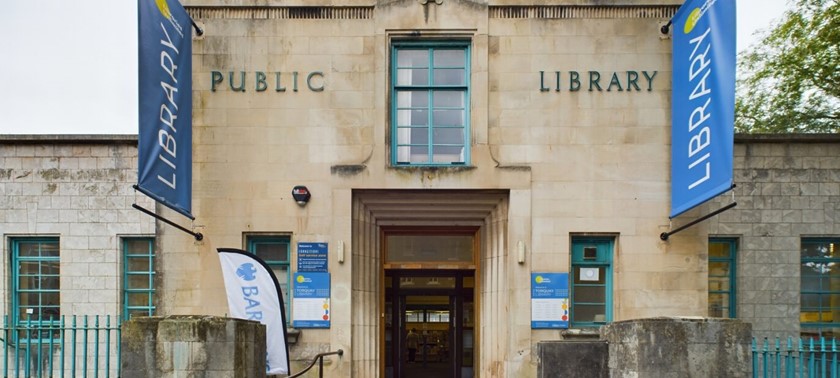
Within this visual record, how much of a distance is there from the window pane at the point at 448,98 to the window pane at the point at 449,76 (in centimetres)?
19

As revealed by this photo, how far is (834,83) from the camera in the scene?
797 inches

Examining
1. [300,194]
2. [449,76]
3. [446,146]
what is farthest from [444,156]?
[300,194]

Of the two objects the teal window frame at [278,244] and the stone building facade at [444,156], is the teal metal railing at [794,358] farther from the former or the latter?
the teal window frame at [278,244]

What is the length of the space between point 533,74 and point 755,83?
1472cm

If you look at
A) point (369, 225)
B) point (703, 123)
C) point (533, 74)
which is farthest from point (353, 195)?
point (703, 123)

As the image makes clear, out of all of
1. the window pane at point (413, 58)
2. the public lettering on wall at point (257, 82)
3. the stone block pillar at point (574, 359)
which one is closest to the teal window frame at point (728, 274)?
the stone block pillar at point (574, 359)

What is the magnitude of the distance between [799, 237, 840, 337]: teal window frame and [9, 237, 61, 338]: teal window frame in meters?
14.9

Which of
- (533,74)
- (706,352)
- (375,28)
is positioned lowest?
(706,352)

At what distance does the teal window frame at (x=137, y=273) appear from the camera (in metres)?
13.4

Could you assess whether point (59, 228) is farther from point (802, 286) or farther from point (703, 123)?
point (802, 286)

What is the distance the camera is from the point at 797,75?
20859 millimetres

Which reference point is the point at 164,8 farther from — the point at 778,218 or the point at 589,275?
the point at 778,218

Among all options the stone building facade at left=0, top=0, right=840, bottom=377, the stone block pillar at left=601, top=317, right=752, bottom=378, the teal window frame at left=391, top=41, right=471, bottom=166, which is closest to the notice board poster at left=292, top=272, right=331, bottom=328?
the stone building facade at left=0, top=0, right=840, bottom=377

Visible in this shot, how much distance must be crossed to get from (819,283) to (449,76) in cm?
849
